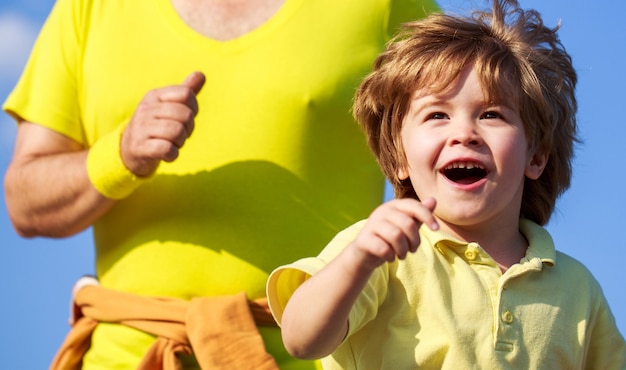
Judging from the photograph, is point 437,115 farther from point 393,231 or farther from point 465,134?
point 393,231

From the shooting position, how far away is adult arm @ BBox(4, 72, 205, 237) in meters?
2.50

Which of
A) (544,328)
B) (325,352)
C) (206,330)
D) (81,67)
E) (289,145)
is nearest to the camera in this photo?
(325,352)

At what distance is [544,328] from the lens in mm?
1955

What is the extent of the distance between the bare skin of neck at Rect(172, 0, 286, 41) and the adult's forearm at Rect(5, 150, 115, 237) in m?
0.36

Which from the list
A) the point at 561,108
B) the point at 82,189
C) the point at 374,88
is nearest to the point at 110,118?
the point at 82,189

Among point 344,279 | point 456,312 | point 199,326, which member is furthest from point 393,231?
point 199,326

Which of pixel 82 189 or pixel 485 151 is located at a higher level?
pixel 485 151

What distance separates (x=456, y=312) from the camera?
192cm

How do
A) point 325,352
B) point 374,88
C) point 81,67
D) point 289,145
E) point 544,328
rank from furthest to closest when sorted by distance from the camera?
point 81,67
point 289,145
point 374,88
point 544,328
point 325,352

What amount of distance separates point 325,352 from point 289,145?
33.5 inches

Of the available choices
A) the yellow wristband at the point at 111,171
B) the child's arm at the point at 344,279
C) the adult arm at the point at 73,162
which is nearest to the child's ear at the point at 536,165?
the child's arm at the point at 344,279

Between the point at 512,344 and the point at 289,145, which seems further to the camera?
the point at 289,145

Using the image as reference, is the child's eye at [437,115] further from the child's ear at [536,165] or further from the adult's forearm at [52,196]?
the adult's forearm at [52,196]

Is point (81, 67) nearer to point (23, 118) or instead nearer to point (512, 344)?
point (23, 118)
